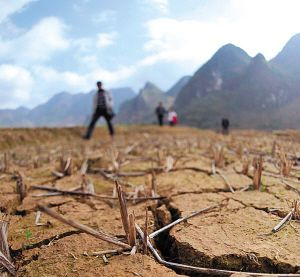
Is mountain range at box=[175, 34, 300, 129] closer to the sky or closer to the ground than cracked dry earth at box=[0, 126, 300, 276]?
closer to the sky

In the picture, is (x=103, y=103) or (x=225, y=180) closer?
(x=225, y=180)

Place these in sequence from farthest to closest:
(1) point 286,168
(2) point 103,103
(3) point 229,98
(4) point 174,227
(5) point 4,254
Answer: (3) point 229,98 < (2) point 103,103 < (1) point 286,168 < (4) point 174,227 < (5) point 4,254

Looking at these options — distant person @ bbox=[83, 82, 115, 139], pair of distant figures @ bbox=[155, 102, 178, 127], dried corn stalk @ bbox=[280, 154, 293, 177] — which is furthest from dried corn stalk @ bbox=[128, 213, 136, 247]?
pair of distant figures @ bbox=[155, 102, 178, 127]

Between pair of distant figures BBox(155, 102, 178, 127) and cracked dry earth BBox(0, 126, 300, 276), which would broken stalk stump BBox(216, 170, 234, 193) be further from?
pair of distant figures BBox(155, 102, 178, 127)

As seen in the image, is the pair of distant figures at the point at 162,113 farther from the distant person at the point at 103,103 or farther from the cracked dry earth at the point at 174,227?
the cracked dry earth at the point at 174,227

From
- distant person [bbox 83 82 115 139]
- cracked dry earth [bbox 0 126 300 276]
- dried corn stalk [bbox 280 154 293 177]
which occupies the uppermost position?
distant person [bbox 83 82 115 139]

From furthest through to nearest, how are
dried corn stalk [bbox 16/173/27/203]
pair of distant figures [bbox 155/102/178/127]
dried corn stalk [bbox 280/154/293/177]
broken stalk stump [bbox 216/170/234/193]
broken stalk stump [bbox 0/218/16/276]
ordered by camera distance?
pair of distant figures [bbox 155/102/178/127] → dried corn stalk [bbox 280/154/293/177] → broken stalk stump [bbox 216/170/234/193] → dried corn stalk [bbox 16/173/27/203] → broken stalk stump [bbox 0/218/16/276]

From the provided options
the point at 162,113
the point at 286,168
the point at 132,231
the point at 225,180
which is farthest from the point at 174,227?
the point at 162,113

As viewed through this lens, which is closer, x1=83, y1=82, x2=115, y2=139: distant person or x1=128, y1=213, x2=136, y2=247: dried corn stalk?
x1=128, y1=213, x2=136, y2=247: dried corn stalk

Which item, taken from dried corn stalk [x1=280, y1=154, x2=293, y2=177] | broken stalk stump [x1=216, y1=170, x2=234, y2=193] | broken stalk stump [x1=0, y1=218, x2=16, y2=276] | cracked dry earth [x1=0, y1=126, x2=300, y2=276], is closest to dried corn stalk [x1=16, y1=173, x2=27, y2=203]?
cracked dry earth [x1=0, y1=126, x2=300, y2=276]

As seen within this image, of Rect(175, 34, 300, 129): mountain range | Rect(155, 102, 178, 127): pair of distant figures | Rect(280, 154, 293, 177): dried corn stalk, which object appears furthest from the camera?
Rect(175, 34, 300, 129): mountain range

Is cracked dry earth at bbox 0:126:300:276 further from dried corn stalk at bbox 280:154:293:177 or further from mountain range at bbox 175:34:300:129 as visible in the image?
mountain range at bbox 175:34:300:129

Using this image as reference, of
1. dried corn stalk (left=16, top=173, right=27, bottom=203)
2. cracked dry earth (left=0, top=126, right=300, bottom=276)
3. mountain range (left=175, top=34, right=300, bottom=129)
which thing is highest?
mountain range (left=175, top=34, right=300, bottom=129)

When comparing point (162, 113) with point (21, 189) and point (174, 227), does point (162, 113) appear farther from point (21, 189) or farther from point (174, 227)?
point (174, 227)
